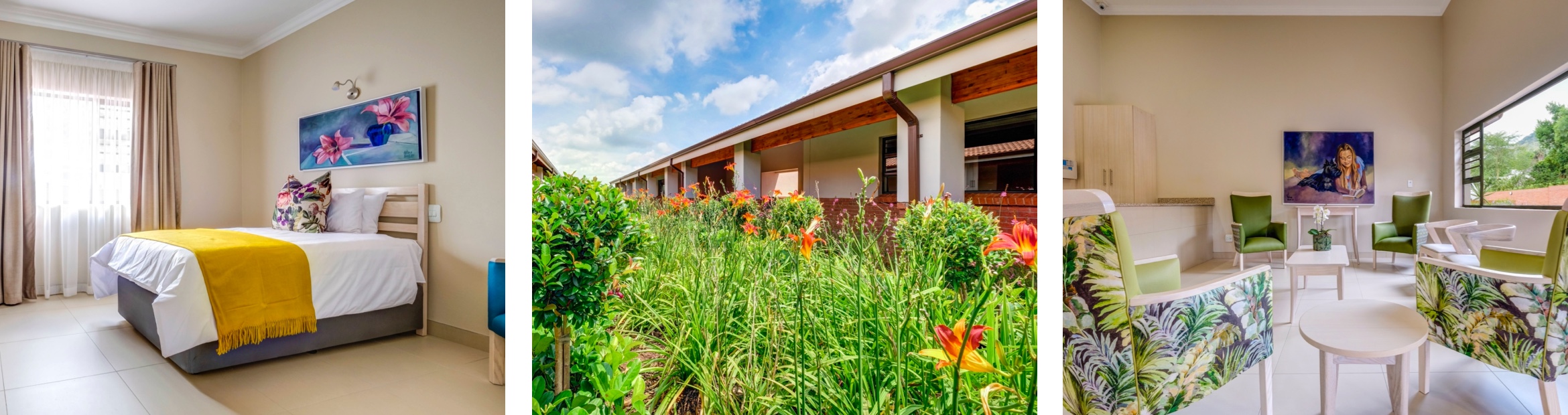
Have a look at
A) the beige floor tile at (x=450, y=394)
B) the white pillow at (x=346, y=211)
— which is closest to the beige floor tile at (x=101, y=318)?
the white pillow at (x=346, y=211)

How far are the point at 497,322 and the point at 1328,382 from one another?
2.30 metres

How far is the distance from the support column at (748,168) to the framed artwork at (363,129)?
5.89 feet

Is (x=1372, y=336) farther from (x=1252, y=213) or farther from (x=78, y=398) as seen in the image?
(x=78, y=398)

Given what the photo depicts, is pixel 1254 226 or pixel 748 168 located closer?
pixel 748 168

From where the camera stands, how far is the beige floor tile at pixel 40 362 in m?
1.42

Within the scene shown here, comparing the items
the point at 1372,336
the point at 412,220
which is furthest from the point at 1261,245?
the point at 412,220

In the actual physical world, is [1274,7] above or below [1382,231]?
above

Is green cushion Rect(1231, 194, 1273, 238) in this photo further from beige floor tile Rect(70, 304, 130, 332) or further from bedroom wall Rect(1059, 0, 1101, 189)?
beige floor tile Rect(70, 304, 130, 332)

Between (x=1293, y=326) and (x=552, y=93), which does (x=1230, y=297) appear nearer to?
(x=1293, y=326)

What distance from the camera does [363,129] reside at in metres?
1.98

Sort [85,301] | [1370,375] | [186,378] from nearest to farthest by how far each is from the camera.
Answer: [1370,375] → [85,301] → [186,378]

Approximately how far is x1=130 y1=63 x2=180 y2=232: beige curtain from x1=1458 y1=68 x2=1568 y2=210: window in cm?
348

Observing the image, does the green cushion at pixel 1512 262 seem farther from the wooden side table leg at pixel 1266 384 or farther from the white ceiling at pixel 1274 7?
the white ceiling at pixel 1274 7

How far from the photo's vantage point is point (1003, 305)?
2.24ft
